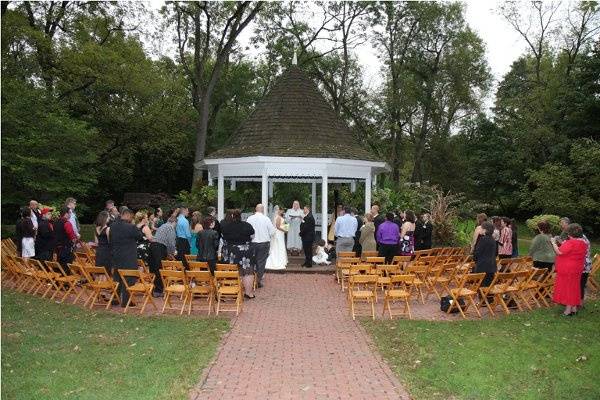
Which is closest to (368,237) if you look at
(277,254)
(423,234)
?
(423,234)

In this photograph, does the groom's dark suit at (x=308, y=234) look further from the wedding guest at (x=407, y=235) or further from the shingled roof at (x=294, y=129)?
the shingled roof at (x=294, y=129)

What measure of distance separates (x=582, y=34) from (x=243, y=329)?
36.8 meters

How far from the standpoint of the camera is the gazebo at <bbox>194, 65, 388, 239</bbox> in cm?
1764

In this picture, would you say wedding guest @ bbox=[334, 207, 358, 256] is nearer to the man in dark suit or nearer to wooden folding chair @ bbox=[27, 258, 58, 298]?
the man in dark suit

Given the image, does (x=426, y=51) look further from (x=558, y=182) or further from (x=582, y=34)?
(x=558, y=182)

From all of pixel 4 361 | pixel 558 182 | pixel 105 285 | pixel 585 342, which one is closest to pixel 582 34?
pixel 558 182

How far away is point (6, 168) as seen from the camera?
20734mm

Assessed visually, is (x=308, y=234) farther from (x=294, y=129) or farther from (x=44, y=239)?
(x=44, y=239)

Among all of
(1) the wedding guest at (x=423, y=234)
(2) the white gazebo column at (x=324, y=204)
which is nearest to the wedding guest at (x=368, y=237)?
(1) the wedding guest at (x=423, y=234)

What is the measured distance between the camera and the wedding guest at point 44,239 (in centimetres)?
1299

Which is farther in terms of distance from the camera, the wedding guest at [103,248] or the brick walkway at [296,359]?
the wedding guest at [103,248]

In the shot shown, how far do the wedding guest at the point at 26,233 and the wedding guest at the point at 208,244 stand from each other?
454 cm

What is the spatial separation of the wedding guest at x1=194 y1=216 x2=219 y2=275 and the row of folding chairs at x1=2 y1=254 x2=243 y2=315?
463 mm

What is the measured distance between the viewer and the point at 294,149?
58.9 feet
